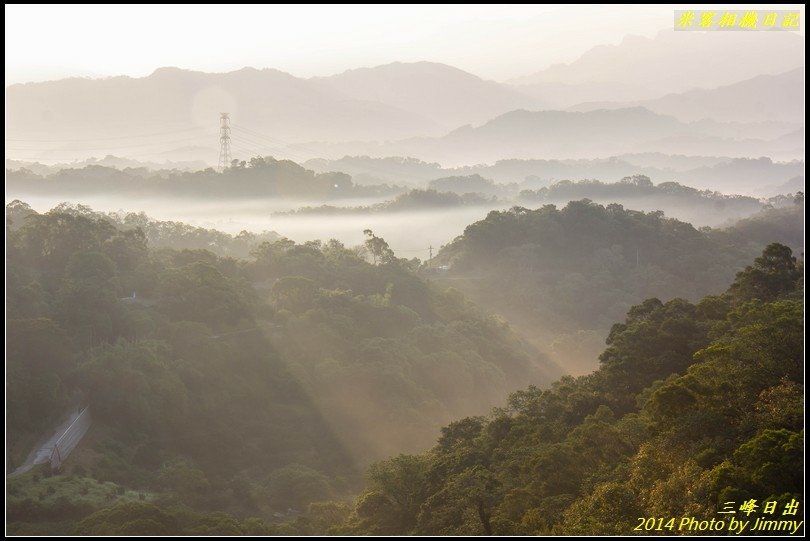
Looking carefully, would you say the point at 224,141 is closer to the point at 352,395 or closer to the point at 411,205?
the point at 411,205

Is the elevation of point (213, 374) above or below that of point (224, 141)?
below

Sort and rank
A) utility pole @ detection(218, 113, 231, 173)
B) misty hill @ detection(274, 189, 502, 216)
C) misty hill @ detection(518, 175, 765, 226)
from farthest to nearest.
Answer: misty hill @ detection(518, 175, 765, 226), misty hill @ detection(274, 189, 502, 216), utility pole @ detection(218, 113, 231, 173)

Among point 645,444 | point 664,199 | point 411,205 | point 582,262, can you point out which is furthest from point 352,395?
point 664,199

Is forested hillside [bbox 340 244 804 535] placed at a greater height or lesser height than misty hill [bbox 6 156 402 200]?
lesser

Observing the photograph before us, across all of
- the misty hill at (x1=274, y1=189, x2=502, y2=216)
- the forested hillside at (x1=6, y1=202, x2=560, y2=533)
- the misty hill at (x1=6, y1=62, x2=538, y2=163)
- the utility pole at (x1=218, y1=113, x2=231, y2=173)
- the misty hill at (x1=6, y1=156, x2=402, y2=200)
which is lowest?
the forested hillside at (x1=6, y1=202, x2=560, y2=533)

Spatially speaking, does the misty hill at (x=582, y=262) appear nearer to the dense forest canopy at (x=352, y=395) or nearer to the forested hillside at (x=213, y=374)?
the dense forest canopy at (x=352, y=395)

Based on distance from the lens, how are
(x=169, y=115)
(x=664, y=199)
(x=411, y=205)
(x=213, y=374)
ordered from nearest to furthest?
(x=213, y=374)
(x=411, y=205)
(x=664, y=199)
(x=169, y=115)

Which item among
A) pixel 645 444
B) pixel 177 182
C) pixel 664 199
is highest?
pixel 177 182

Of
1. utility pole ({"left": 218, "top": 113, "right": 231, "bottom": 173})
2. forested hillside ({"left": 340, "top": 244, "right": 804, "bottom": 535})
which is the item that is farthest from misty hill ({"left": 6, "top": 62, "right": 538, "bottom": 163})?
forested hillside ({"left": 340, "top": 244, "right": 804, "bottom": 535})

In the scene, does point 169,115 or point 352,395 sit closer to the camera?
point 352,395

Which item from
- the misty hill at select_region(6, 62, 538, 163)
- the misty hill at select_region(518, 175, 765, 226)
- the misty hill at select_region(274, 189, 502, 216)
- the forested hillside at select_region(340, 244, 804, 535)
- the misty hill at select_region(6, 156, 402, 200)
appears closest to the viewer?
the forested hillside at select_region(340, 244, 804, 535)

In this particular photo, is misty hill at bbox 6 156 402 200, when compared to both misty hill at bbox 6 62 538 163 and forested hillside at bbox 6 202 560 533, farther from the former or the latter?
misty hill at bbox 6 62 538 163

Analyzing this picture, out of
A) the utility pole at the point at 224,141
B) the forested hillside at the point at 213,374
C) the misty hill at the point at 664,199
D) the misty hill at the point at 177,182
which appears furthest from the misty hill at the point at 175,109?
the forested hillside at the point at 213,374
